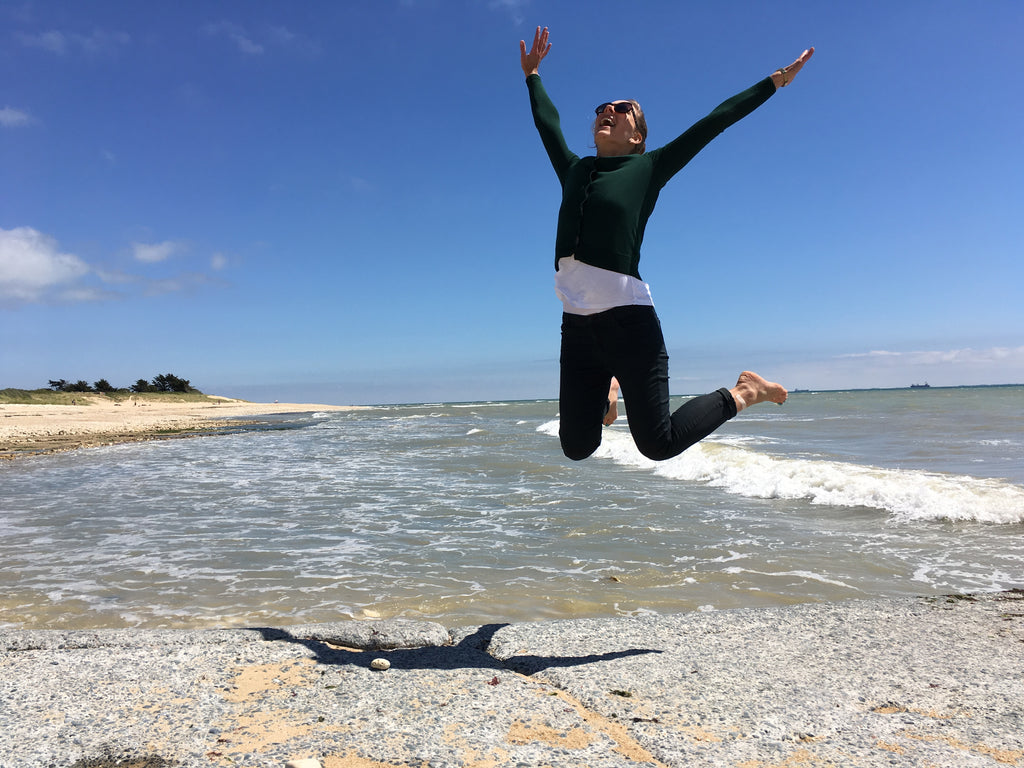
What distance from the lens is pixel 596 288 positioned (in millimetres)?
2955

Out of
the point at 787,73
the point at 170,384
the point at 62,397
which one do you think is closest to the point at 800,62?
the point at 787,73

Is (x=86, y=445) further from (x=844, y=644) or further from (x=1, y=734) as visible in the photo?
(x=844, y=644)

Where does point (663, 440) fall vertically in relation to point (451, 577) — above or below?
above

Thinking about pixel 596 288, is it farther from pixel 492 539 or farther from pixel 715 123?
pixel 492 539

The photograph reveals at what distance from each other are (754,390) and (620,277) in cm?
110

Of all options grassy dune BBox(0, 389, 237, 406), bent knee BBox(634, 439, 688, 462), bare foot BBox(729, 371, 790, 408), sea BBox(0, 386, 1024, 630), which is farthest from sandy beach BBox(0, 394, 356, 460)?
bare foot BBox(729, 371, 790, 408)

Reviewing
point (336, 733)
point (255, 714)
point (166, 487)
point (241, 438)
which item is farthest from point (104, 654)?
point (241, 438)

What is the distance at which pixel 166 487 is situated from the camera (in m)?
9.95

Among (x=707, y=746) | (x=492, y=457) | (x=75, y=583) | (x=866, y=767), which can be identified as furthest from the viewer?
(x=492, y=457)

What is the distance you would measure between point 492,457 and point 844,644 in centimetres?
1135

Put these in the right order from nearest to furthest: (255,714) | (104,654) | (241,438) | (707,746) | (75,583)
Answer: (707,746), (255,714), (104,654), (75,583), (241,438)

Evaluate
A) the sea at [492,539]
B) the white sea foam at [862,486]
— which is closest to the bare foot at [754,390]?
the sea at [492,539]

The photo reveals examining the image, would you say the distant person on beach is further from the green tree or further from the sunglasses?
the green tree

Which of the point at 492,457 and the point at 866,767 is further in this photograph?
the point at 492,457
